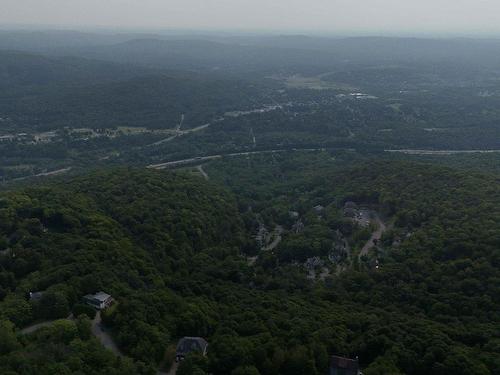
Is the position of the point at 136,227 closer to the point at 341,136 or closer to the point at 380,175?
the point at 380,175

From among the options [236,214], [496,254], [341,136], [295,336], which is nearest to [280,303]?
[295,336]

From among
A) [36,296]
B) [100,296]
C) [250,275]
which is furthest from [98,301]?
[250,275]

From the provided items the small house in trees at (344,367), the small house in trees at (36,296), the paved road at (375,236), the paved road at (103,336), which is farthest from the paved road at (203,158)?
the small house in trees at (344,367)

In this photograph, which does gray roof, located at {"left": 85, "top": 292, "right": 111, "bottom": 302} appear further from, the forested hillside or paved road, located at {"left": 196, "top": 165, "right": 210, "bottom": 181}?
paved road, located at {"left": 196, "top": 165, "right": 210, "bottom": 181}

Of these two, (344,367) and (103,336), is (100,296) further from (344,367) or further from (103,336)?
(344,367)

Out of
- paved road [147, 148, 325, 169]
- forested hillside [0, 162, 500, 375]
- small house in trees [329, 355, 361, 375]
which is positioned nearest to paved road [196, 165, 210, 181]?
paved road [147, 148, 325, 169]

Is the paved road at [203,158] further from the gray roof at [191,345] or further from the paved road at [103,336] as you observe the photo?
the gray roof at [191,345]
